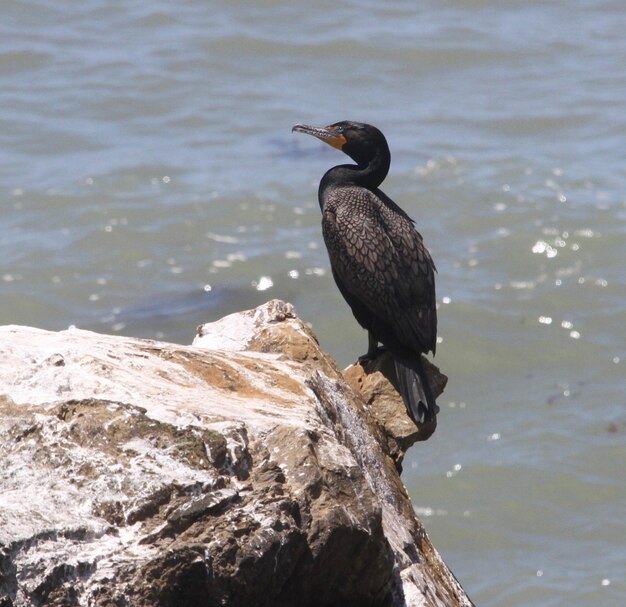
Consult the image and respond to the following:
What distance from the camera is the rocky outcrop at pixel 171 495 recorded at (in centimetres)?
315

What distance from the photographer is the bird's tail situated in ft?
16.2

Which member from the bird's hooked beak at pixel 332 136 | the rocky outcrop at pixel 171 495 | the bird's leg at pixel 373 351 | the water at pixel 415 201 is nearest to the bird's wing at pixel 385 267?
the bird's leg at pixel 373 351

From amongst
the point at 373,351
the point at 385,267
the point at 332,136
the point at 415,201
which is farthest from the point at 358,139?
the point at 415,201

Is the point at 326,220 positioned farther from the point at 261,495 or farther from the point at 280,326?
the point at 261,495

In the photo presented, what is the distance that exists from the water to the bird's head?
3005 mm

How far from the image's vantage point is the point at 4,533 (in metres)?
3.11

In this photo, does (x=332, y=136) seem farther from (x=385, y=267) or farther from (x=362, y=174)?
(x=385, y=267)

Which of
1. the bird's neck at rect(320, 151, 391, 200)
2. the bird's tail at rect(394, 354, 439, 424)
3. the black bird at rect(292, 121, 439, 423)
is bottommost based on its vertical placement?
the bird's tail at rect(394, 354, 439, 424)

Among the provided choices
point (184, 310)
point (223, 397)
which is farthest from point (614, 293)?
point (223, 397)

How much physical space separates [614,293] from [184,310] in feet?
12.4

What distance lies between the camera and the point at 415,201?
12320mm

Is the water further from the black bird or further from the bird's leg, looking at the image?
the black bird

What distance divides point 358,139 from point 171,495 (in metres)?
3.16

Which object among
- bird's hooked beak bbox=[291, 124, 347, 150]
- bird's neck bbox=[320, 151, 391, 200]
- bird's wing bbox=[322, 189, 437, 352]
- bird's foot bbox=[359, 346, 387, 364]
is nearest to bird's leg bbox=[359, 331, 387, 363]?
bird's foot bbox=[359, 346, 387, 364]
